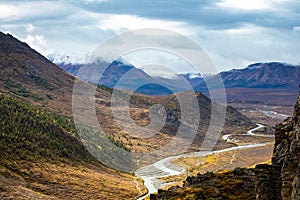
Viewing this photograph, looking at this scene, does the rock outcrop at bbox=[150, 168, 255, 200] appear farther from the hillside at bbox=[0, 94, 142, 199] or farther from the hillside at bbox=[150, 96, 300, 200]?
the hillside at bbox=[0, 94, 142, 199]

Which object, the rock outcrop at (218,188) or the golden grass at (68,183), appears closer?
the rock outcrop at (218,188)

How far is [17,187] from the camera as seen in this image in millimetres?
95000

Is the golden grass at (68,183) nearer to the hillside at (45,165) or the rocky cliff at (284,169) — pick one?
the hillside at (45,165)

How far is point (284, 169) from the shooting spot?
104 ft

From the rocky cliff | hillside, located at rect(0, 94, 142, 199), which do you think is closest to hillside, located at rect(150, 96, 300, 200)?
the rocky cliff

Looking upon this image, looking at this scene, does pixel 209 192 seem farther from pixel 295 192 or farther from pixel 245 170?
pixel 295 192

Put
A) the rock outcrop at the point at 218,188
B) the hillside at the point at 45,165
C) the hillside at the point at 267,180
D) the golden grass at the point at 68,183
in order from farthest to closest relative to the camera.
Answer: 1. the hillside at the point at 45,165
2. the golden grass at the point at 68,183
3. the rock outcrop at the point at 218,188
4. the hillside at the point at 267,180

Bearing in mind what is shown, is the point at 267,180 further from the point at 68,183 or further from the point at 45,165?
the point at 45,165

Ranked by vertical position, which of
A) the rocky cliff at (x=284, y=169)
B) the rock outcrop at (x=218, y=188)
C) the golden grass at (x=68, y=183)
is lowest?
the golden grass at (x=68, y=183)

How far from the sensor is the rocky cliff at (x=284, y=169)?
3073 cm

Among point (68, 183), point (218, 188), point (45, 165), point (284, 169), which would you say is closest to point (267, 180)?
point (284, 169)

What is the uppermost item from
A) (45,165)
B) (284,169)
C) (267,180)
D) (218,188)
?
(284,169)

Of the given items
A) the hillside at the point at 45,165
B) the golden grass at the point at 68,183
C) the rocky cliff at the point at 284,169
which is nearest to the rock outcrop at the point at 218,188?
the rocky cliff at the point at 284,169

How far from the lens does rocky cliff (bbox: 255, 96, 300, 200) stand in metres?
30.7
